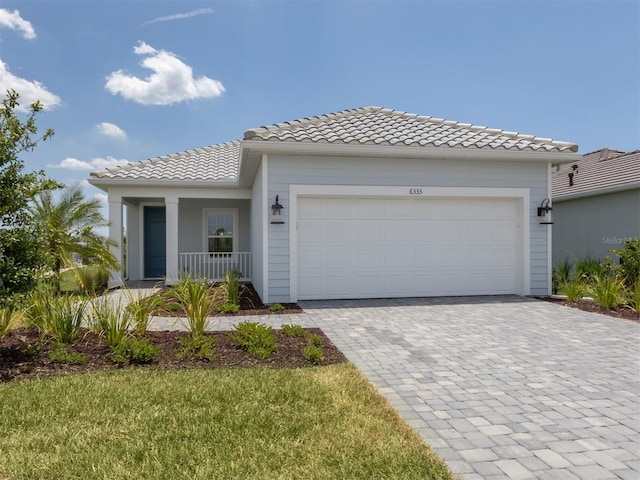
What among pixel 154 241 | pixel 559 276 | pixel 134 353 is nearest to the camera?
pixel 134 353

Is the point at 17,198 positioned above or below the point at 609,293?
above

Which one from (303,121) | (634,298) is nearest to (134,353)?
(303,121)

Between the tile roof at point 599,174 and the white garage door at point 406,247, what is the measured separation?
4.78 meters

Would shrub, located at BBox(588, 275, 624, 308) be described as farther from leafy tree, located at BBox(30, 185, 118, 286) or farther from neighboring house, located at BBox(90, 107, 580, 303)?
leafy tree, located at BBox(30, 185, 118, 286)

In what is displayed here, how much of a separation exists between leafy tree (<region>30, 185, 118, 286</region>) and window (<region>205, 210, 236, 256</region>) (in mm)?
3465

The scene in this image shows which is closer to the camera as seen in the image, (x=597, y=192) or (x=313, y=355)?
(x=313, y=355)

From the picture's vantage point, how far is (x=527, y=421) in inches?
121

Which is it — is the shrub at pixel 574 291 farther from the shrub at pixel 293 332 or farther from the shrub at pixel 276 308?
the shrub at pixel 293 332

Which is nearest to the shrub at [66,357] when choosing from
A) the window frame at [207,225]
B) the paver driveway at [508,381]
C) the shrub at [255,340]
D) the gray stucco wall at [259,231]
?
the shrub at [255,340]

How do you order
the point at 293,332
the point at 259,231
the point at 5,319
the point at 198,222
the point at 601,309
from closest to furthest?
the point at 5,319 → the point at 293,332 → the point at 601,309 → the point at 259,231 → the point at 198,222

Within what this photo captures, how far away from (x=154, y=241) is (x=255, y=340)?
10.7 metres

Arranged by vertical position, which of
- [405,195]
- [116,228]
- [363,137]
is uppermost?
[363,137]

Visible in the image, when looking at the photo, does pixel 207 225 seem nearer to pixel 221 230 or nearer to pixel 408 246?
pixel 221 230

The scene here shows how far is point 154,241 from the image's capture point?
1402 cm
